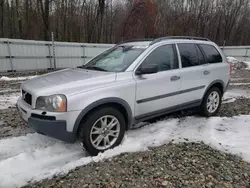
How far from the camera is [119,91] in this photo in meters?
3.32

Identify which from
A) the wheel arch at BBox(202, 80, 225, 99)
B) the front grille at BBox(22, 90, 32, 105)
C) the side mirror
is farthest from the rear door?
the front grille at BBox(22, 90, 32, 105)

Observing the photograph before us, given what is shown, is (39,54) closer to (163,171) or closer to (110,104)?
(110,104)

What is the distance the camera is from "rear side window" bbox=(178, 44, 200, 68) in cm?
432

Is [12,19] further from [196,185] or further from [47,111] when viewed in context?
[196,185]

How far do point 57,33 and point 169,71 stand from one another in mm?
17480

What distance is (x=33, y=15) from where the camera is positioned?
1670 cm

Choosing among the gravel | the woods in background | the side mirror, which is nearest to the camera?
the gravel

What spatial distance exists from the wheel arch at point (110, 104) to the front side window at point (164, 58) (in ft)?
2.62

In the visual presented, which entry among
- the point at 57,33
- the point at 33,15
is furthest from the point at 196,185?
the point at 57,33

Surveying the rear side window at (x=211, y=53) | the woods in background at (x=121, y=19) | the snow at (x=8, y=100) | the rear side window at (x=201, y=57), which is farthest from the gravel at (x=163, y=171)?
the woods in background at (x=121, y=19)

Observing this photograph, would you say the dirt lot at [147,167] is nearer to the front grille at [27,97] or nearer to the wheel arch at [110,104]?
the wheel arch at [110,104]

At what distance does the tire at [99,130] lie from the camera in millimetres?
3098

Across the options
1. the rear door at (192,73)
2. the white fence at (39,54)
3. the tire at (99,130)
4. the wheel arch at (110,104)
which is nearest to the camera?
the wheel arch at (110,104)

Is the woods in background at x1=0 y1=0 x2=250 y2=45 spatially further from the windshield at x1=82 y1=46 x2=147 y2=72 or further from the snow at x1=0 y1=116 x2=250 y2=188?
the snow at x1=0 y1=116 x2=250 y2=188
